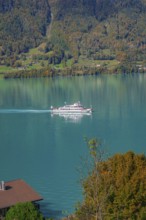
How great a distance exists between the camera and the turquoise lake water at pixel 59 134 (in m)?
50.9

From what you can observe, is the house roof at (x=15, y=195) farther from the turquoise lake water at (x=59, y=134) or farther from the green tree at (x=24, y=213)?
the green tree at (x=24, y=213)

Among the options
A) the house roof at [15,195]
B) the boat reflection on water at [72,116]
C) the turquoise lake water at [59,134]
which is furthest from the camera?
the boat reflection on water at [72,116]

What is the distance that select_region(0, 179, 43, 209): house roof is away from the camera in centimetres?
3741

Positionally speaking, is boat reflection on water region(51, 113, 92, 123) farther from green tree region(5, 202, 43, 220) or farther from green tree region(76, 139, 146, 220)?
green tree region(5, 202, 43, 220)

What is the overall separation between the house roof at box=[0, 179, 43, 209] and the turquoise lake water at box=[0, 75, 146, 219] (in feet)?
9.84

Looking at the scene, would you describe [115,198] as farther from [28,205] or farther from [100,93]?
[100,93]

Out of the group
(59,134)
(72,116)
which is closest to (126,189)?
(59,134)

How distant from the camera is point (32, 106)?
115 meters

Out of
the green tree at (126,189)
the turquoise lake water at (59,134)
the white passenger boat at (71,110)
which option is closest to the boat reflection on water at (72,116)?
the turquoise lake water at (59,134)

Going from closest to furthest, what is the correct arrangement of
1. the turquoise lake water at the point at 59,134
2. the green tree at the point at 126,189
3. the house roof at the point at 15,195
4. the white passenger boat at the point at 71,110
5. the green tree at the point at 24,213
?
1. the green tree at the point at 126,189
2. the green tree at the point at 24,213
3. the house roof at the point at 15,195
4. the turquoise lake water at the point at 59,134
5. the white passenger boat at the point at 71,110

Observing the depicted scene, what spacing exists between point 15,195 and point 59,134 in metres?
43.8

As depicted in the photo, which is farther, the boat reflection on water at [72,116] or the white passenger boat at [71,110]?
the white passenger boat at [71,110]

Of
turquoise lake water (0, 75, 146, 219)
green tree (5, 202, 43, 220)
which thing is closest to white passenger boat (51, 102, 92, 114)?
turquoise lake water (0, 75, 146, 219)

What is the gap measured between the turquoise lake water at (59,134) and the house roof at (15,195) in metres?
3.00
